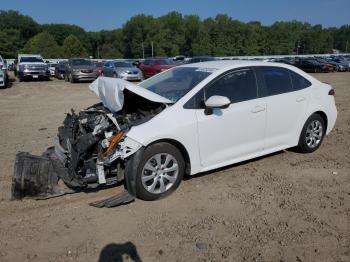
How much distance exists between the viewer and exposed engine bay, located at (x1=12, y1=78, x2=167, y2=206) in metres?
4.58

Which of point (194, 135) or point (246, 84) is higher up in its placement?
point (246, 84)

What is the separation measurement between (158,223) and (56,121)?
672 centimetres

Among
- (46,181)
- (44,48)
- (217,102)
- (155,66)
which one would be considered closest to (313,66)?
(155,66)

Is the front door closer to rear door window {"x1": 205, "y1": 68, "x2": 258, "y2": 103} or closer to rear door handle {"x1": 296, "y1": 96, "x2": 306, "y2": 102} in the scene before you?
rear door window {"x1": 205, "y1": 68, "x2": 258, "y2": 103}

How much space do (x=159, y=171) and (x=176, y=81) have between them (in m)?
1.55

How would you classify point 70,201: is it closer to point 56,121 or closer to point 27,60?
point 56,121

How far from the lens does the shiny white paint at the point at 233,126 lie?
475 cm

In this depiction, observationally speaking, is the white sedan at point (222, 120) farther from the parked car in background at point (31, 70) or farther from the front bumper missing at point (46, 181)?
the parked car in background at point (31, 70)

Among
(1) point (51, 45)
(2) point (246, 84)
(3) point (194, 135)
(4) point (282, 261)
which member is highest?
(1) point (51, 45)

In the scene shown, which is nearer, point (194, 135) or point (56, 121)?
point (194, 135)

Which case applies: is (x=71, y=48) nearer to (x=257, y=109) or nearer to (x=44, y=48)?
(x=44, y=48)

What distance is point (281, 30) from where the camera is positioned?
125750mm

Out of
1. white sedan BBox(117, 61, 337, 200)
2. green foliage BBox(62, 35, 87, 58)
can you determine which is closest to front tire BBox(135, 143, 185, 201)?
white sedan BBox(117, 61, 337, 200)

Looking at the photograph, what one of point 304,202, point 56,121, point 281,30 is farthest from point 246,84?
point 281,30
